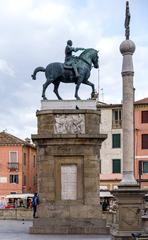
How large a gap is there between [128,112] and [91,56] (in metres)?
10.2

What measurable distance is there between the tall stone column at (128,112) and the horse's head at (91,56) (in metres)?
8.72

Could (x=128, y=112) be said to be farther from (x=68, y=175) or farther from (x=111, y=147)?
(x=111, y=147)

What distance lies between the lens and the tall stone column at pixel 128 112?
2712 centimetres

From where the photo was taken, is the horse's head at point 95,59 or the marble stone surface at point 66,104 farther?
the horse's head at point 95,59

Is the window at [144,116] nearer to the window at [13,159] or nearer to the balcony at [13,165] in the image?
the window at [13,159]

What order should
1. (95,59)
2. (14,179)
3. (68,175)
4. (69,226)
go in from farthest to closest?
1. (14,179)
2. (95,59)
3. (68,175)
4. (69,226)

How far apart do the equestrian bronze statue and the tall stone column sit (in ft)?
26.9

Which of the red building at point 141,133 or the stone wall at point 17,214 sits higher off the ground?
the red building at point 141,133

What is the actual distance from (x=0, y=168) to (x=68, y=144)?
2562 inches

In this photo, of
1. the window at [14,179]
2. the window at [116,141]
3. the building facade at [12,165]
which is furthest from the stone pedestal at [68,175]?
the window at [14,179]

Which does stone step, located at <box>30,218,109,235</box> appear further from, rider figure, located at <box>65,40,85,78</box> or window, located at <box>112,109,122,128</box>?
window, located at <box>112,109,122,128</box>

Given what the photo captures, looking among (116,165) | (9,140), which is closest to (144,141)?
(116,165)

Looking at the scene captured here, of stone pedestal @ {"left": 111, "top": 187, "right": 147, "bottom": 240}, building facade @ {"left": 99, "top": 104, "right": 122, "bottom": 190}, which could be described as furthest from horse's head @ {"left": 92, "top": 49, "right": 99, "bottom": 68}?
building facade @ {"left": 99, "top": 104, "right": 122, "bottom": 190}

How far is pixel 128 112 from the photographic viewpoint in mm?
27547
